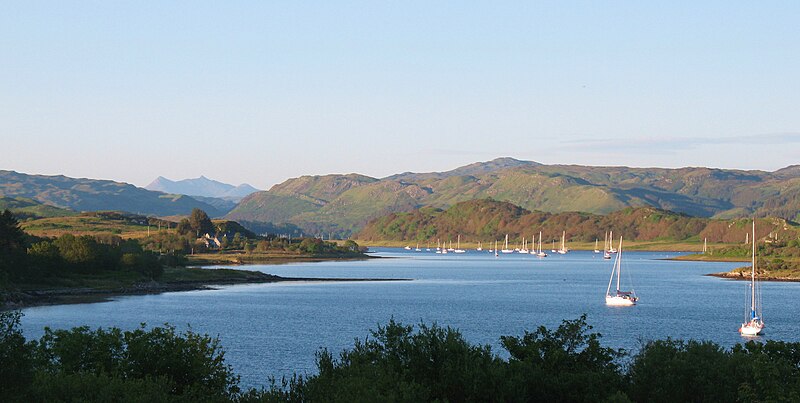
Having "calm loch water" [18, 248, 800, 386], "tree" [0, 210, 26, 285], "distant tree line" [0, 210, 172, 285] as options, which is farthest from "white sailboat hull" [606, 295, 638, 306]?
"tree" [0, 210, 26, 285]

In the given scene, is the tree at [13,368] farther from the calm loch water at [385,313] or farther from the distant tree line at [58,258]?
the distant tree line at [58,258]

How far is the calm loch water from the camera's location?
265 ft

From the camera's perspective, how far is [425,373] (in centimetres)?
3972

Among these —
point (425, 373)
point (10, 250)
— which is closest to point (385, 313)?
point (10, 250)

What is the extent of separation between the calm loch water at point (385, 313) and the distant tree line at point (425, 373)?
16.6m

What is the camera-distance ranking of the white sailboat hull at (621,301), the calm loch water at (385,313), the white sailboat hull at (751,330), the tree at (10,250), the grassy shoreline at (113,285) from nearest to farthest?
the calm loch water at (385,313) → the white sailboat hull at (751,330) → the grassy shoreline at (113,285) → the tree at (10,250) → the white sailboat hull at (621,301)

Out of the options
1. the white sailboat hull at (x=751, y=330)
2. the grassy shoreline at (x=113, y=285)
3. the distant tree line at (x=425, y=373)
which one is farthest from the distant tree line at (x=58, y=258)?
the white sailboat hull at (x=751, y=330)

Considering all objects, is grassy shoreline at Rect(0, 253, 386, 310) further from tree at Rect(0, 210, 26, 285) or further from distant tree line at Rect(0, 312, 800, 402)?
distant tree line at Rect(0, 312, 800, 402)

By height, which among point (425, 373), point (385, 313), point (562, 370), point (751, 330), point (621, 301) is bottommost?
point (385, 313)

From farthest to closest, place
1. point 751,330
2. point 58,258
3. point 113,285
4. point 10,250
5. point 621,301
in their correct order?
point 113,285 → point 58,258 → point 10,250 → point 621,301 → point 751,330

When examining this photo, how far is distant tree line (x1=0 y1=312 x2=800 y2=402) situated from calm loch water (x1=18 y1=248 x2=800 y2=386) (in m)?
16.6

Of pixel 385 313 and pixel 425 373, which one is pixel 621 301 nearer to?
pixel 385 313

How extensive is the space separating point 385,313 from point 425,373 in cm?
6897

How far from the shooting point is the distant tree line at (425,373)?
1342 inches
